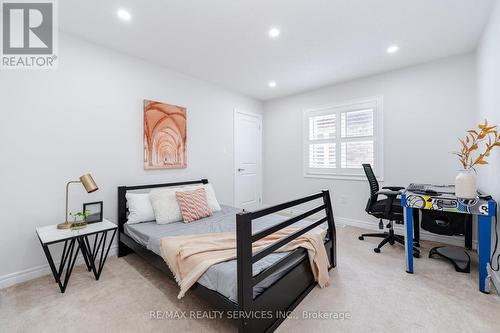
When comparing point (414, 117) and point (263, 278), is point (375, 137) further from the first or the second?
point (263, 278)

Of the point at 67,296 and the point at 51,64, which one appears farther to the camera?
the point at 51,64

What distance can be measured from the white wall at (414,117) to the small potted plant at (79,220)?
11.6 ft

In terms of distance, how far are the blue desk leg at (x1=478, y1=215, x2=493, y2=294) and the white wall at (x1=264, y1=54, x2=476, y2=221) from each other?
135 centimetres

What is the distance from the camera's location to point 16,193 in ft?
6.91

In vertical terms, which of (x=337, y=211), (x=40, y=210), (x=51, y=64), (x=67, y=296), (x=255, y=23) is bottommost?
(x=67, y=296)

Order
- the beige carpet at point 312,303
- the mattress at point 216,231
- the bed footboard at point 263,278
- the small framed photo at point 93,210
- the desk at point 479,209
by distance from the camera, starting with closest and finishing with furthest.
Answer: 1. the bed footboard at point 263,278
2. the mattress at point 216,231
3. the beige carpet at point 312,303
4. the desk at point 479,209
5. the small framed photo at point 93,210

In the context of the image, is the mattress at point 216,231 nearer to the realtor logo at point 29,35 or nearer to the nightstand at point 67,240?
the nightstand at point 67,240

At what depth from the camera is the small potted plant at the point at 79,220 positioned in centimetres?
217

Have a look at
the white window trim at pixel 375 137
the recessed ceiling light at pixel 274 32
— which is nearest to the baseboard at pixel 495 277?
the white window trim at pixel 375 137

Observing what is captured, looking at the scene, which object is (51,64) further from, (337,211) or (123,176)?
(337,211)

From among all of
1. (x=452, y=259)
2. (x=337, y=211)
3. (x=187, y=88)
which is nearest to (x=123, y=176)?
(x=187, y=88)

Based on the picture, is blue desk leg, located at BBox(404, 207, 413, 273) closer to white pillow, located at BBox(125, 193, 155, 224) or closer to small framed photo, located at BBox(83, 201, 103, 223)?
white pillow, located at BBox(125, 193, 155, 224)

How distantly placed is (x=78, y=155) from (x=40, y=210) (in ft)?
2.12

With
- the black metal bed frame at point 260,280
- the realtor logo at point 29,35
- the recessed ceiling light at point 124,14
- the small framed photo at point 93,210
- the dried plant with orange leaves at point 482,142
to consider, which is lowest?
the black metal bed frame at point 260,280
